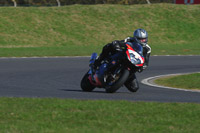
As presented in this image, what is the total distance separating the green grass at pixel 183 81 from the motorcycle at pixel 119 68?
2.65m

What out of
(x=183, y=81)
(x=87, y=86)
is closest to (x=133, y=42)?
(x=87, y=86)

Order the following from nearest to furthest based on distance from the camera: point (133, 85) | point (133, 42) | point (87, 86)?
point (133, 42)
point (133, 85)
point (87, 86)

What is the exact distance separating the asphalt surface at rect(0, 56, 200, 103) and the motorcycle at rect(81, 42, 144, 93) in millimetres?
291

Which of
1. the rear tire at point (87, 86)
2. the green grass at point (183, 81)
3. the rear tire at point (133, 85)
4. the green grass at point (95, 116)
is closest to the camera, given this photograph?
the green grass at point (95, 116)

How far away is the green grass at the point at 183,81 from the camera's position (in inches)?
584

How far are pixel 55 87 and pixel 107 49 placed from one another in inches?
95.0

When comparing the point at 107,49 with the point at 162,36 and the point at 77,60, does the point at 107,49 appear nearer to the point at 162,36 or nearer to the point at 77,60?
the point at 77,60

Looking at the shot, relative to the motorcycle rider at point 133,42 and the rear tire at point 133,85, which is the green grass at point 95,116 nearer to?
the motorcycle rider at point 133,42

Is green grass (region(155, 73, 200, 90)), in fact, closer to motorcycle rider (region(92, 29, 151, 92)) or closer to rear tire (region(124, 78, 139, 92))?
rear tire (region(124, 78, 139, 92))

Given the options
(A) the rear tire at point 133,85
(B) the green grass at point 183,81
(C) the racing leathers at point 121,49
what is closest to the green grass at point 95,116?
(C) the racing leathers at point 121,49

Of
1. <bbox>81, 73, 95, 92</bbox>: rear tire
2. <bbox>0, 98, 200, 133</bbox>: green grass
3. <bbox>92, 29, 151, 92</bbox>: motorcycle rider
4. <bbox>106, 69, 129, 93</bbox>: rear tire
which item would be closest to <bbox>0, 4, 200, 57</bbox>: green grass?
<bbox>81, 73, 95, 92</bbox>: rear tire

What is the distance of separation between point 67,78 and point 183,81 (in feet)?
12.1

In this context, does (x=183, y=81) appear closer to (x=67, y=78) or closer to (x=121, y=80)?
(x=67, y=78)

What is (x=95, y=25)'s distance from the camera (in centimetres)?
4178
